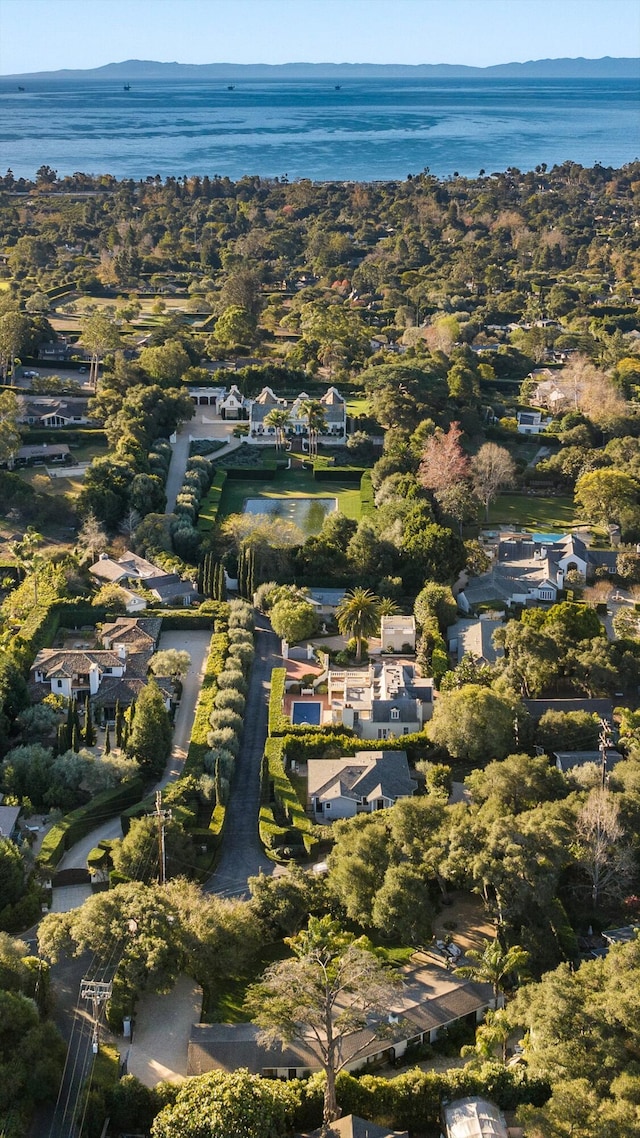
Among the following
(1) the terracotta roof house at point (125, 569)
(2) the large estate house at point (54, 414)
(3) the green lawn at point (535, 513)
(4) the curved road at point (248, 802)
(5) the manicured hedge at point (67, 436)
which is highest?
(2) the large estate house at point (54, 414)

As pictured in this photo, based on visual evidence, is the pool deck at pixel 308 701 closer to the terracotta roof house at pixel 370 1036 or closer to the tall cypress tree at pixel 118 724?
the tall cypress tree at pixel 118 724

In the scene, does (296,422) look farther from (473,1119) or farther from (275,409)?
(473,1119)

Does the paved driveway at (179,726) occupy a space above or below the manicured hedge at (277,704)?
below

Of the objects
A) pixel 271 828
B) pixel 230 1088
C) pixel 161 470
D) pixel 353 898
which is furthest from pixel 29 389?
pixel 230 1088

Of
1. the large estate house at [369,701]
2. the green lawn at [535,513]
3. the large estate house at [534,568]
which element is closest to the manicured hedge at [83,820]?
the large estate house at [369,701]

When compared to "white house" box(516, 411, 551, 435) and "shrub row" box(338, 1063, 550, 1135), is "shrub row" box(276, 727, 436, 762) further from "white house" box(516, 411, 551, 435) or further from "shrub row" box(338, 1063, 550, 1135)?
"white house" box(516, 411, 551, 435)

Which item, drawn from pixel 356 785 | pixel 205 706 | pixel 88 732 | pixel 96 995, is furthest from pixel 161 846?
pixel 205 706

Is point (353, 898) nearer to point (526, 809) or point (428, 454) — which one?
point (526, 809)
